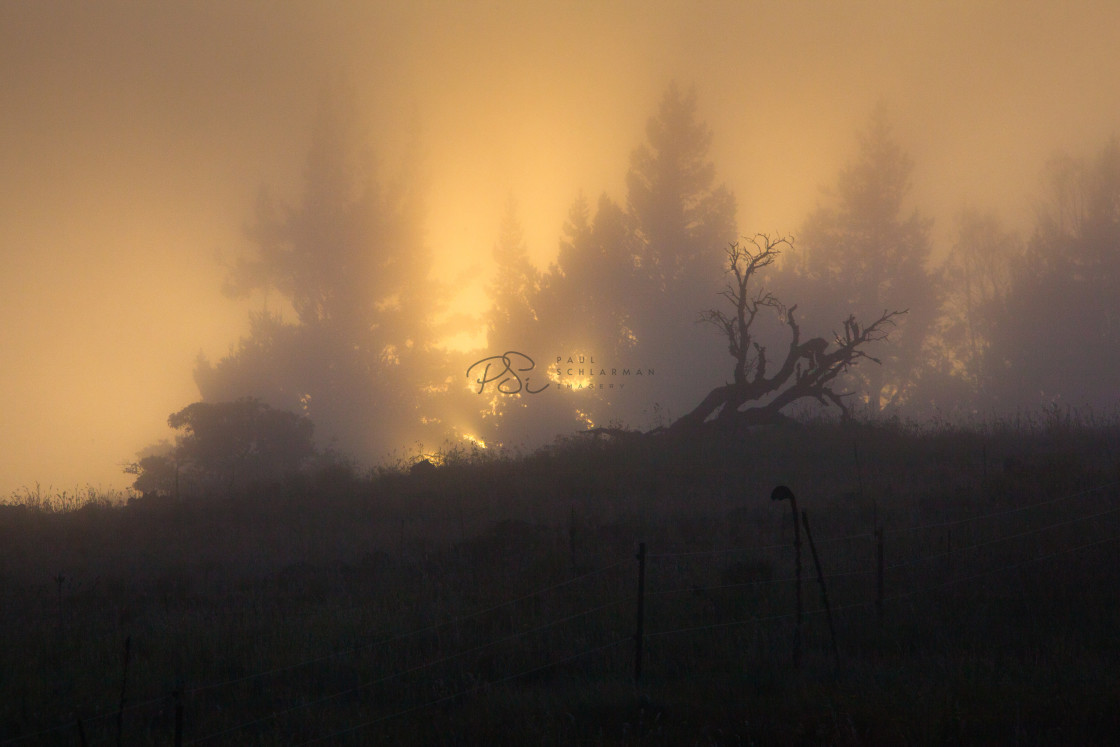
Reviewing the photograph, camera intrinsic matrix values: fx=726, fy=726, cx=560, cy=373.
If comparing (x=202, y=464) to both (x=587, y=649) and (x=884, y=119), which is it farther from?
(x=884, y=119)

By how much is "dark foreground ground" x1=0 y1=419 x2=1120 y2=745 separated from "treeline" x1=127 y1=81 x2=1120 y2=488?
18.9m

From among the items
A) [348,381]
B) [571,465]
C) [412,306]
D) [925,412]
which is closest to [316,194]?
[412,306]

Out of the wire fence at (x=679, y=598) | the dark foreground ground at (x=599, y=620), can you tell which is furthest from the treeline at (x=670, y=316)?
the wire fence at (x=679, y=598)

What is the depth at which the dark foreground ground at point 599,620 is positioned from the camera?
540cm

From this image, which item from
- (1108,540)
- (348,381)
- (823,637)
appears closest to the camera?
(823,637)

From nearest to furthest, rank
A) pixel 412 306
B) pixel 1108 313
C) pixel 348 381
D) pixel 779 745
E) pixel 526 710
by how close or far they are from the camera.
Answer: pixel 779 745 → pixel 526 710 → pixel 1108 313 → pixel 348 381 → pixel 412 306

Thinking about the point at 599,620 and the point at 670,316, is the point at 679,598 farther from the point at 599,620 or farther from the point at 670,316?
the point at 670,316

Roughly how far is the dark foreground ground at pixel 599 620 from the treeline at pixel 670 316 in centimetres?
1888

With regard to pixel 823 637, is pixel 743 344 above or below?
above

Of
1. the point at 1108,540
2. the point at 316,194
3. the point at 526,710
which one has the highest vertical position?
the point at 316,194

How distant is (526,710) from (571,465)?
39.5ft

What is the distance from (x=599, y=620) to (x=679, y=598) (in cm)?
104

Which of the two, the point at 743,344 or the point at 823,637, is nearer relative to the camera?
the point at 823,637

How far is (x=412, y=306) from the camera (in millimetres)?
39469
